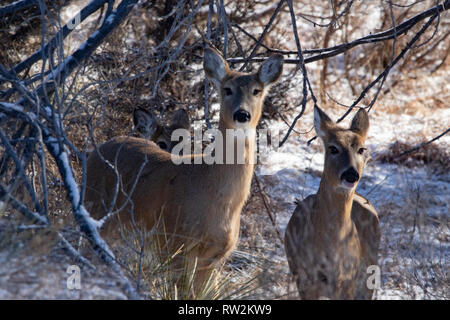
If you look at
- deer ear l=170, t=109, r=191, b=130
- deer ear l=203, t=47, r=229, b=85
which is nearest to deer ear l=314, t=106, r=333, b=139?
deer ear l=203, t=47, r=229, b=85

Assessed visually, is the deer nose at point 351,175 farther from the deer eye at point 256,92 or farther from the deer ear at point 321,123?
the deer eye at point 256,92

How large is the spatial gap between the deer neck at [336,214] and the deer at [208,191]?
0.63 m

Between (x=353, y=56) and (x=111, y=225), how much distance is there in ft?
27.4

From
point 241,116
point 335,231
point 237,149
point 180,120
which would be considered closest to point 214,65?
point 241,116

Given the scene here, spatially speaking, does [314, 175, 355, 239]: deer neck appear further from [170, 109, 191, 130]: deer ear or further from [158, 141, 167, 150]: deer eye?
[158, 141, 167, 150]: deer eye

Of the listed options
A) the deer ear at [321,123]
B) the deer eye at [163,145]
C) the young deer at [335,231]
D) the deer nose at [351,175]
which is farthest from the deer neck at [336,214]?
the deer eye at [163,145]

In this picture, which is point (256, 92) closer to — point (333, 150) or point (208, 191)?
point (333, 150)

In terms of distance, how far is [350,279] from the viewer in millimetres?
5129

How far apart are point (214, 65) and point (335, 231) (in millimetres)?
1694

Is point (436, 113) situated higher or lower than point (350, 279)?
higher

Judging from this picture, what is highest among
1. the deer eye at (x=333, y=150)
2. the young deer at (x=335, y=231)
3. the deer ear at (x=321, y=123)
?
the deer ear at (x=321, y=123)

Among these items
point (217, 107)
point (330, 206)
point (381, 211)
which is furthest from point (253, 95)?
point (217, 107)

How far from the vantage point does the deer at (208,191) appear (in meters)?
5.41
